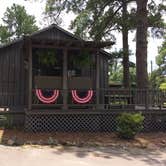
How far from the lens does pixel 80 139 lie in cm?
1507

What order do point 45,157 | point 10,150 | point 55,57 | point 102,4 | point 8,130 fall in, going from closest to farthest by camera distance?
point 45,157 → point 10,150 → point 8,130 → point 55,57 → point 102,4

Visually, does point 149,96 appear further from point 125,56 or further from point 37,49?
point 125,56

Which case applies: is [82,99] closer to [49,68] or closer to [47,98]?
[47,98]

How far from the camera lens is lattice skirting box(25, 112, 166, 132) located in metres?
16.5

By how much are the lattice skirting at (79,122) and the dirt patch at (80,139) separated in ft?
1.94

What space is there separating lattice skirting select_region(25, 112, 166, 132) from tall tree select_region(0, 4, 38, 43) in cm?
3783

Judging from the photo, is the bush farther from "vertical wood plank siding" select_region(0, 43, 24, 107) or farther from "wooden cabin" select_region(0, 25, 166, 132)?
"vertical wood plank siding" select_region(0, 43, 24, 107)

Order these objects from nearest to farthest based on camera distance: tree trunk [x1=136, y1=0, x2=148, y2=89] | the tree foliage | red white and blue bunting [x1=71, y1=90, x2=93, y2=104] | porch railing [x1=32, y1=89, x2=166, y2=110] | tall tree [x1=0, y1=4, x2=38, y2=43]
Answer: red white and blue bunting [x1=71, y1=90, x2=93, y2=104] < porch railing [x1=32, y1=89, x2=166, y2=110] < tree trunk [x1=136, y1=0, x2=148, y2=89] < tall tree [x1=0, y1=4, x2=38, y2=43] < the tree foliage

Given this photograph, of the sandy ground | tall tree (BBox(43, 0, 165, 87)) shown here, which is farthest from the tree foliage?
the sandy ground

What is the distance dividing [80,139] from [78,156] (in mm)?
2769

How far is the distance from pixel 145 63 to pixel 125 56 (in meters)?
6.85

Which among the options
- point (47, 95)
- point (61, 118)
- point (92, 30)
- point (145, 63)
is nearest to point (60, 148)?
point (61, 118)

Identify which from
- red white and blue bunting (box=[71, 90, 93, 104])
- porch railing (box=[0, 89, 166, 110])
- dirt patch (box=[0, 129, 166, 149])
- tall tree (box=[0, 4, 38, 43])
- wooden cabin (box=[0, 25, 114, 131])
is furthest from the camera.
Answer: tall tree (box=[0, 4, 38, 43])

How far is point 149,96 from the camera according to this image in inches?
693
